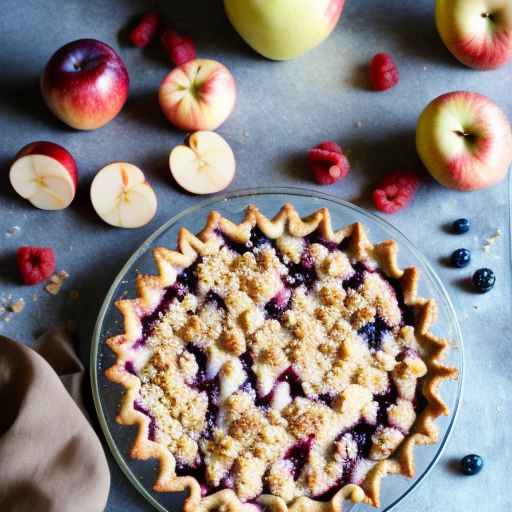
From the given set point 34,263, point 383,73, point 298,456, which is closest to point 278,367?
point 298,456

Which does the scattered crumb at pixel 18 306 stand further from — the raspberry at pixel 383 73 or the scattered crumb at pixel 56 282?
the raspberry at pixel 383 73

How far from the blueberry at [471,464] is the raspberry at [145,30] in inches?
60.1

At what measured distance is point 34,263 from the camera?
227 centimetres

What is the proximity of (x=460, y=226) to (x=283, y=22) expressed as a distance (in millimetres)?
773

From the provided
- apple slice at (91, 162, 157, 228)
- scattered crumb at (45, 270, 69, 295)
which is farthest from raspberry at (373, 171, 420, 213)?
scattered crumb at (45, 270, 69, 295)

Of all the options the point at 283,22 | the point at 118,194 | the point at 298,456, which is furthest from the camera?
the point at 118,194

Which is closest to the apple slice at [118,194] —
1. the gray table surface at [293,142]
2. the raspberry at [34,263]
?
the gray table surface at [293,142]

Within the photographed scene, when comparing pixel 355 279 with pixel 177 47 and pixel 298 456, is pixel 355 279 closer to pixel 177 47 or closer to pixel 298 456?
pixel 298 456

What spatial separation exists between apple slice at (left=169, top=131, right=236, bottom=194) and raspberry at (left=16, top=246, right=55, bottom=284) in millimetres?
434

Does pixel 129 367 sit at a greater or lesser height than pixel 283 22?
lesser

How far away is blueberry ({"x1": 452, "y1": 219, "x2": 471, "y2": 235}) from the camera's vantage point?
2316 millimetres

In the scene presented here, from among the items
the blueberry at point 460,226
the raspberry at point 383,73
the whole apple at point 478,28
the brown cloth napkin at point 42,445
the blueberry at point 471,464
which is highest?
the whole apple at point 478,28

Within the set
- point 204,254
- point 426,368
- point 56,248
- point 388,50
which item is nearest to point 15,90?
point 56,248

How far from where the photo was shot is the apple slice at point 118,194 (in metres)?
2.27
